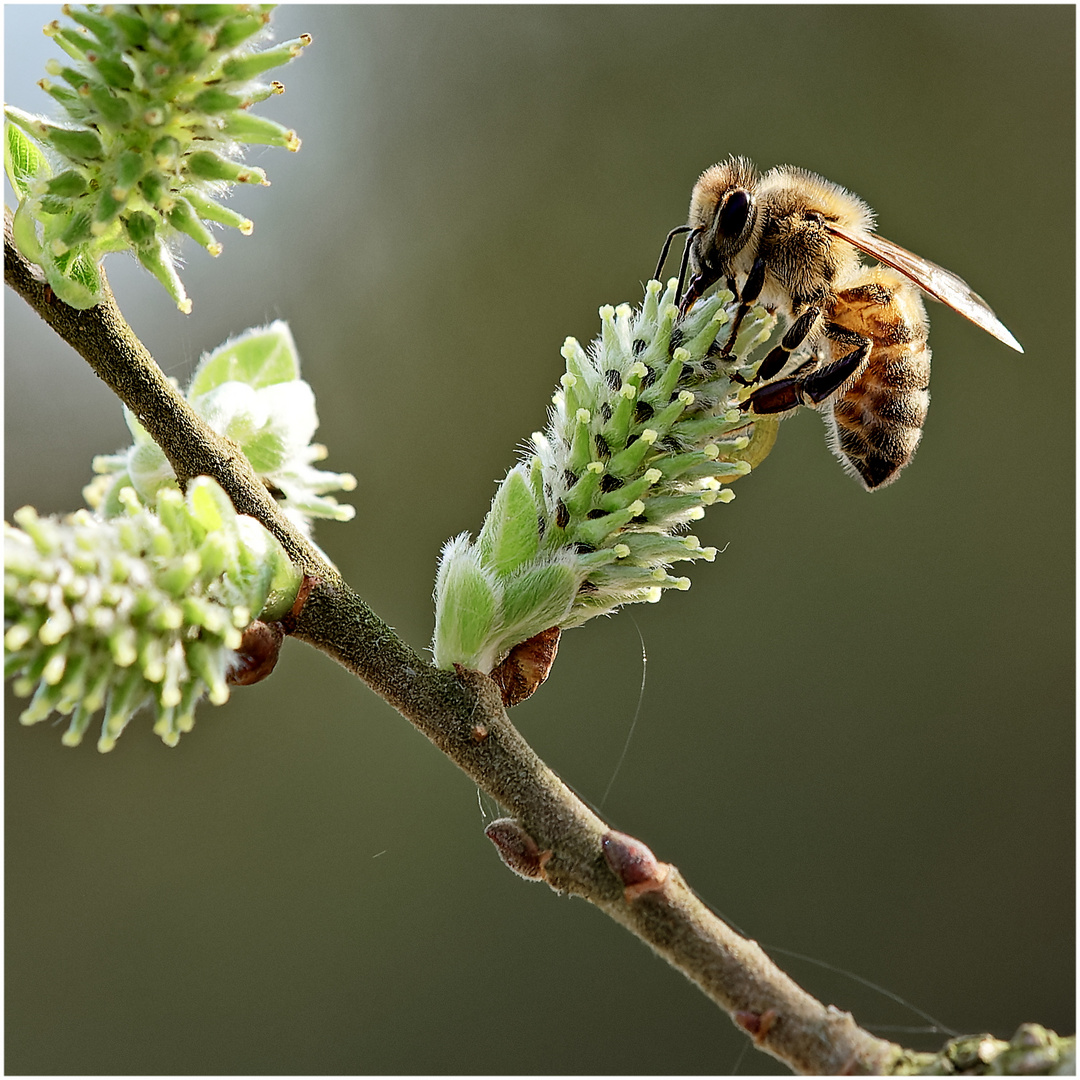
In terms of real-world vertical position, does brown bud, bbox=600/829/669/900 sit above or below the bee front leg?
below

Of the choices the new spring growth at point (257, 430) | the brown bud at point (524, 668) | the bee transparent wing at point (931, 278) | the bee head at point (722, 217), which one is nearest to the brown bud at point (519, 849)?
the brown bud at point (524, 668)

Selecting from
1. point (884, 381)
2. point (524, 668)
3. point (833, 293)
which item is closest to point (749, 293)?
point (833, 293)

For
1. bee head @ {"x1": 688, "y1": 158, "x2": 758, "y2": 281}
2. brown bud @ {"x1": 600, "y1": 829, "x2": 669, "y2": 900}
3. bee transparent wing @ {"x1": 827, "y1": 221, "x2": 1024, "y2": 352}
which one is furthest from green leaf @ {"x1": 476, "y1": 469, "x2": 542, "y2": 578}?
bee transparent wing @ {"x1": 827, "y1": 221, "x2": 1024, "y2": 352}

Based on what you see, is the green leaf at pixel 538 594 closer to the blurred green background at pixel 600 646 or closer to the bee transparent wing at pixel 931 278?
the bee transparent wing at pixel 931 278

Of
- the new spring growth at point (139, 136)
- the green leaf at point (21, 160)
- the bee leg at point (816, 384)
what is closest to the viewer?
the new spring growth at point (139, 136)

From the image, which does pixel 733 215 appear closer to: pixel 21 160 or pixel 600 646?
pixel 21 160

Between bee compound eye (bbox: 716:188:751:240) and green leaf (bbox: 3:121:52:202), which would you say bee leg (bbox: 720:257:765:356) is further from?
green leaf (bbox: 3:121:52:202)

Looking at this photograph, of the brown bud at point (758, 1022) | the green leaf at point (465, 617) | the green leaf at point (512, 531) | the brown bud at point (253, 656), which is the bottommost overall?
the brown bud at point (758, 1022)
